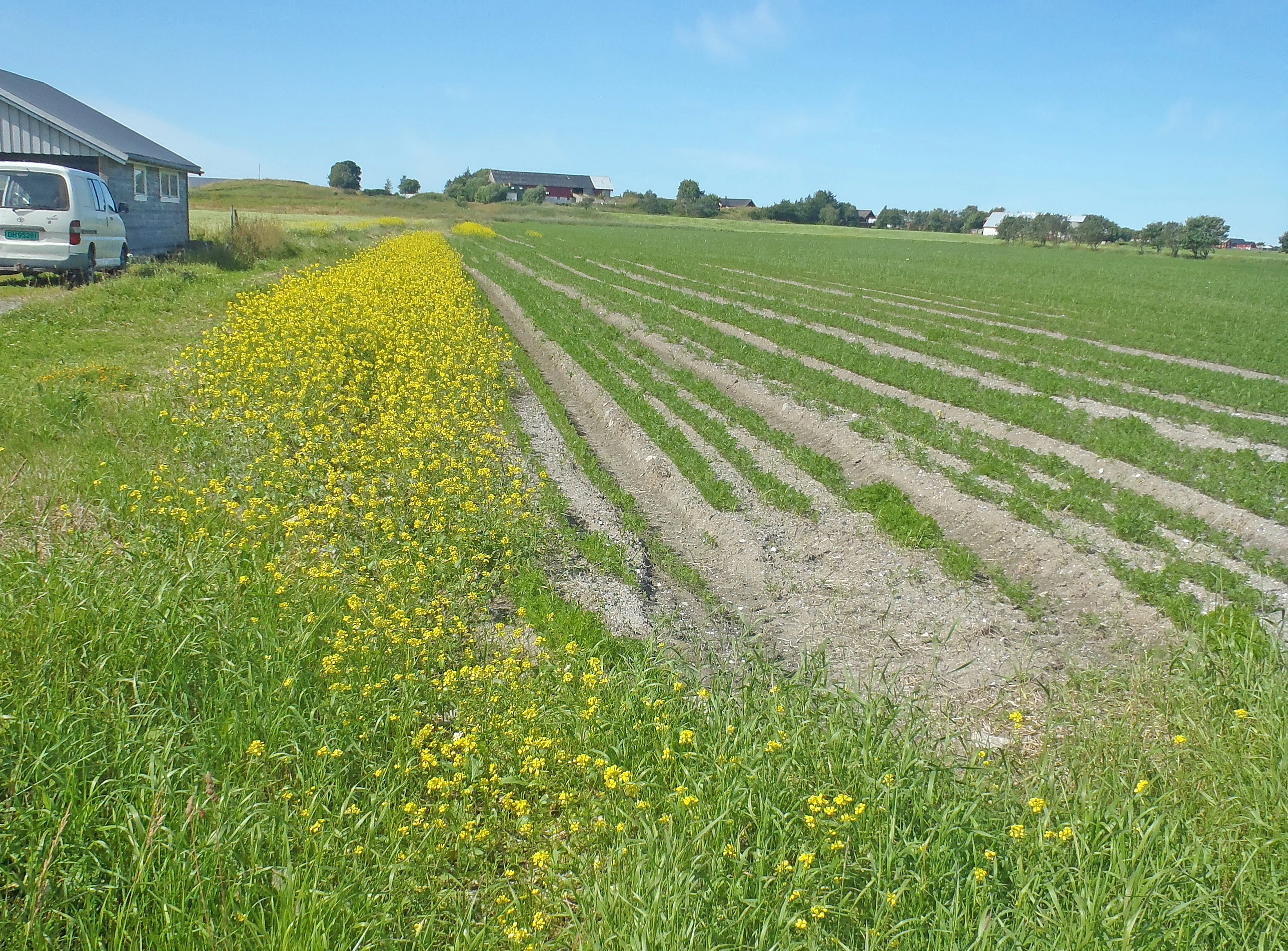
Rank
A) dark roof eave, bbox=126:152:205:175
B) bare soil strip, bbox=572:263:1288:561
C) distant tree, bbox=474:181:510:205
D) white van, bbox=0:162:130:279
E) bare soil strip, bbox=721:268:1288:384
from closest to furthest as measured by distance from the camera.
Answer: bare soil strip, bbox=572:263:1288:561, bare soil strip, bbox=721:268:1288:384, white van, bbox=0:162:130:279, dark roof eave, bbox=126:152:205:175, distant tree, bbox=474:181:510:205

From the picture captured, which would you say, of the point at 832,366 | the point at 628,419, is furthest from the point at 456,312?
the point at 832,366

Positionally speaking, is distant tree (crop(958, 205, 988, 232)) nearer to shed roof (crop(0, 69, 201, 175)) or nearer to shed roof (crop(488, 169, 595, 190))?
shed roof (crop(488, 169, 595, 190))

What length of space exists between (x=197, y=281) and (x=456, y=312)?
26.9 ft

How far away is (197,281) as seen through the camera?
19344mm

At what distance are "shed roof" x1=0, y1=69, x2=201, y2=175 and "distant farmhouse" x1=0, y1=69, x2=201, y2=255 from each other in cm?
3

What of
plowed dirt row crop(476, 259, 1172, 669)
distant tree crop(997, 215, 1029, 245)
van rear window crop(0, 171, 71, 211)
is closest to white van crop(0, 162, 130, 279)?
van rear window crop(0, 171, 71, 211)

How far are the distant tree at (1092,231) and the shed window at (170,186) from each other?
79.7 meters

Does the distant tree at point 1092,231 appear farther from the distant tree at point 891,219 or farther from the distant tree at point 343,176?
the distant tree at point 343,176

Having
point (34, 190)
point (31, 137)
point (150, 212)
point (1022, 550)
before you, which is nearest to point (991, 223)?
point (150, 212)

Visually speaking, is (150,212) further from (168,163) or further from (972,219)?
(972,219)

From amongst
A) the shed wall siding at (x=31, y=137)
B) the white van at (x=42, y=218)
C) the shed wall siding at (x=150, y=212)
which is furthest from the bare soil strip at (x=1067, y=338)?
the shed wall siding at (x=31, y=137)

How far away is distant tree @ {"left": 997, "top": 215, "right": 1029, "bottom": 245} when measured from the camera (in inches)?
3378

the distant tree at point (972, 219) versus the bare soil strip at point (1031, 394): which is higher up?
the distant tree at point (972, 219)

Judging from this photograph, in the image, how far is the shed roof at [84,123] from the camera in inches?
778
